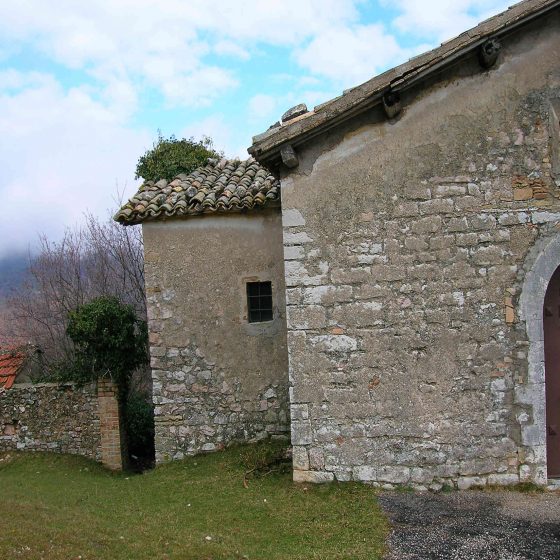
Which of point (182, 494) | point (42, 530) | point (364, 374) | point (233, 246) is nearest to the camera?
point (42, 530)

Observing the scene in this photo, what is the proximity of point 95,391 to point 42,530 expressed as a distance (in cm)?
489

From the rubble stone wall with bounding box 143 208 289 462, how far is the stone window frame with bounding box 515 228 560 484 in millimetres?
A: 3738

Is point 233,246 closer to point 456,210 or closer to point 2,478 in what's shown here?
point 456,210

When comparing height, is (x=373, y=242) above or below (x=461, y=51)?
below

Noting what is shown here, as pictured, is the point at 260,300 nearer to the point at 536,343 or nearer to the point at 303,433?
the point at 303,433

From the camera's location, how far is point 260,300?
9.31m

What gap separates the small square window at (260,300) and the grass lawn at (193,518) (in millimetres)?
2136

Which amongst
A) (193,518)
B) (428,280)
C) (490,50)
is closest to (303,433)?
(193,518)

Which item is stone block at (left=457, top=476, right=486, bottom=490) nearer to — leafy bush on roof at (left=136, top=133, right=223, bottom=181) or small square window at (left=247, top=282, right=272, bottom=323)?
small square window at (left=247, top=282, right=272, bottom=323)

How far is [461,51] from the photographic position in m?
6.45

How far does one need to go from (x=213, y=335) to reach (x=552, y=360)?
16.2ft

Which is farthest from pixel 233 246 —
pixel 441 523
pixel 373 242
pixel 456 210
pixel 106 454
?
pixel 441 523

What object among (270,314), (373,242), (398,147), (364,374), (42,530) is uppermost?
(398,147)

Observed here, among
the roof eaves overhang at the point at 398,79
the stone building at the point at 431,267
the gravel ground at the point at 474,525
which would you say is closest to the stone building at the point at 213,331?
the stone building at the point at 431,267
